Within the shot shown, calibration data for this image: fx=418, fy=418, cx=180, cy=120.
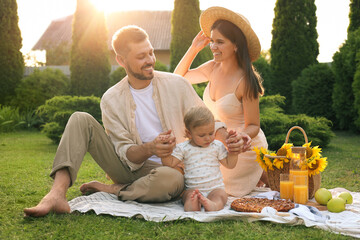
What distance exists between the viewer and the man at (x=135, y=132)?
313cm

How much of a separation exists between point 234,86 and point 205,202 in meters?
1.25

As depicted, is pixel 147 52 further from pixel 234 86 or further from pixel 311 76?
pixel 311 76

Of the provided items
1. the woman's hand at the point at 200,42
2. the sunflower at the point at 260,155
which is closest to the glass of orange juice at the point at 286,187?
the sunflower at the point at 260,155

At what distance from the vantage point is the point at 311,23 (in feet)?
38.9

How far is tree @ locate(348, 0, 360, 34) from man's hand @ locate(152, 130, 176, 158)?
34.3 feet

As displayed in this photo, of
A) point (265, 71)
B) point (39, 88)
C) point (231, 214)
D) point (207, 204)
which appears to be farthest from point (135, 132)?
point (39, 88)

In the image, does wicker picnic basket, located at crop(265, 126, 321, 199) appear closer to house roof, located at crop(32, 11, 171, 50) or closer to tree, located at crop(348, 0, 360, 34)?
tree, located at crop(348, 0, 360, 34)

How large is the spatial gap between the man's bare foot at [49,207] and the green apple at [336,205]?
1.93 metres

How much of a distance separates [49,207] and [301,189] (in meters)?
1.89

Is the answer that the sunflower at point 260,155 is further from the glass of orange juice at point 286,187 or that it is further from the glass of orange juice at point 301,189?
the glass of orange juice at point 301,189

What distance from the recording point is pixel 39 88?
12539 millimetres

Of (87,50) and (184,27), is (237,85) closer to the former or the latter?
(184,27)

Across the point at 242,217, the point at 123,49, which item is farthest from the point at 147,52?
the point at 242,217

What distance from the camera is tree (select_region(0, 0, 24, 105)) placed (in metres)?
12.3
